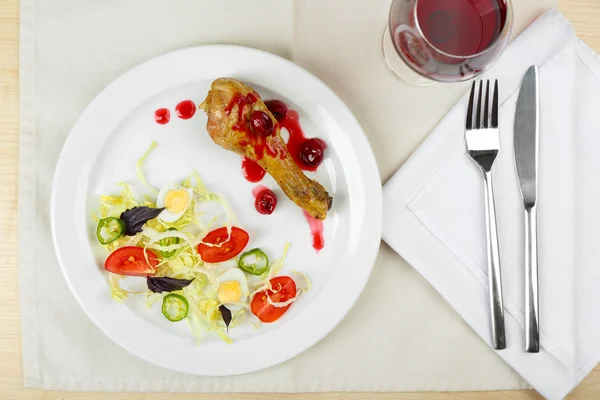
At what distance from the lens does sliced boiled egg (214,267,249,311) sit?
74.4 inches

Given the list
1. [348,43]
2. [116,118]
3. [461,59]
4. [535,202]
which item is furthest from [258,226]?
[535,202]

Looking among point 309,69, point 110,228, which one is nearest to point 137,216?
point 110,228

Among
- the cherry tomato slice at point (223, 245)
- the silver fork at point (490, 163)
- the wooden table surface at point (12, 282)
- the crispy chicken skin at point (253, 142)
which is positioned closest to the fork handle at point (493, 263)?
the silver fork at point (490, 163)

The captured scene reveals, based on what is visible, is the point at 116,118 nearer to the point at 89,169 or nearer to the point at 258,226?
the point at 89,169

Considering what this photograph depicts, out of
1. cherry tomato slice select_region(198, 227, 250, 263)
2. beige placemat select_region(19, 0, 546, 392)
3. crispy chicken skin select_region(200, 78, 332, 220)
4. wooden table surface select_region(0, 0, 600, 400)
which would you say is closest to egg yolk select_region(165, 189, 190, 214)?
cherry tomato slice select_region(198, 227, 250, 263)

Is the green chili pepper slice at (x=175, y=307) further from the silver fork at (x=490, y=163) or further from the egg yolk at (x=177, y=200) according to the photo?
the silver fork at (x=490, y=163)

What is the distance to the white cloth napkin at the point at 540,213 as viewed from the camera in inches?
75.8

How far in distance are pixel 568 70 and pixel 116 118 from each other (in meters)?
1.69

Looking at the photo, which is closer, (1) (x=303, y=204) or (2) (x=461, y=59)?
(2) (x=461, y=59)

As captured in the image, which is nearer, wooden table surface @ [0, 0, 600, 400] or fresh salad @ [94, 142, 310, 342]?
fresh salad @ [94, 142, 310, 342]

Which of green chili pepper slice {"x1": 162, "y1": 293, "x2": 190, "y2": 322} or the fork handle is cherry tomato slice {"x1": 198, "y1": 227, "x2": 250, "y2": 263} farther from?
the fork handle

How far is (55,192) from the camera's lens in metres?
1.87

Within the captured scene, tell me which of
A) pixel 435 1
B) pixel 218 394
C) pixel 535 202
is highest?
pixel 435 1

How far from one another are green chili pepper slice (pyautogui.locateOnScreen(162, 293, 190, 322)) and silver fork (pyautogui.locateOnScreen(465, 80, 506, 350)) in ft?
3.75
